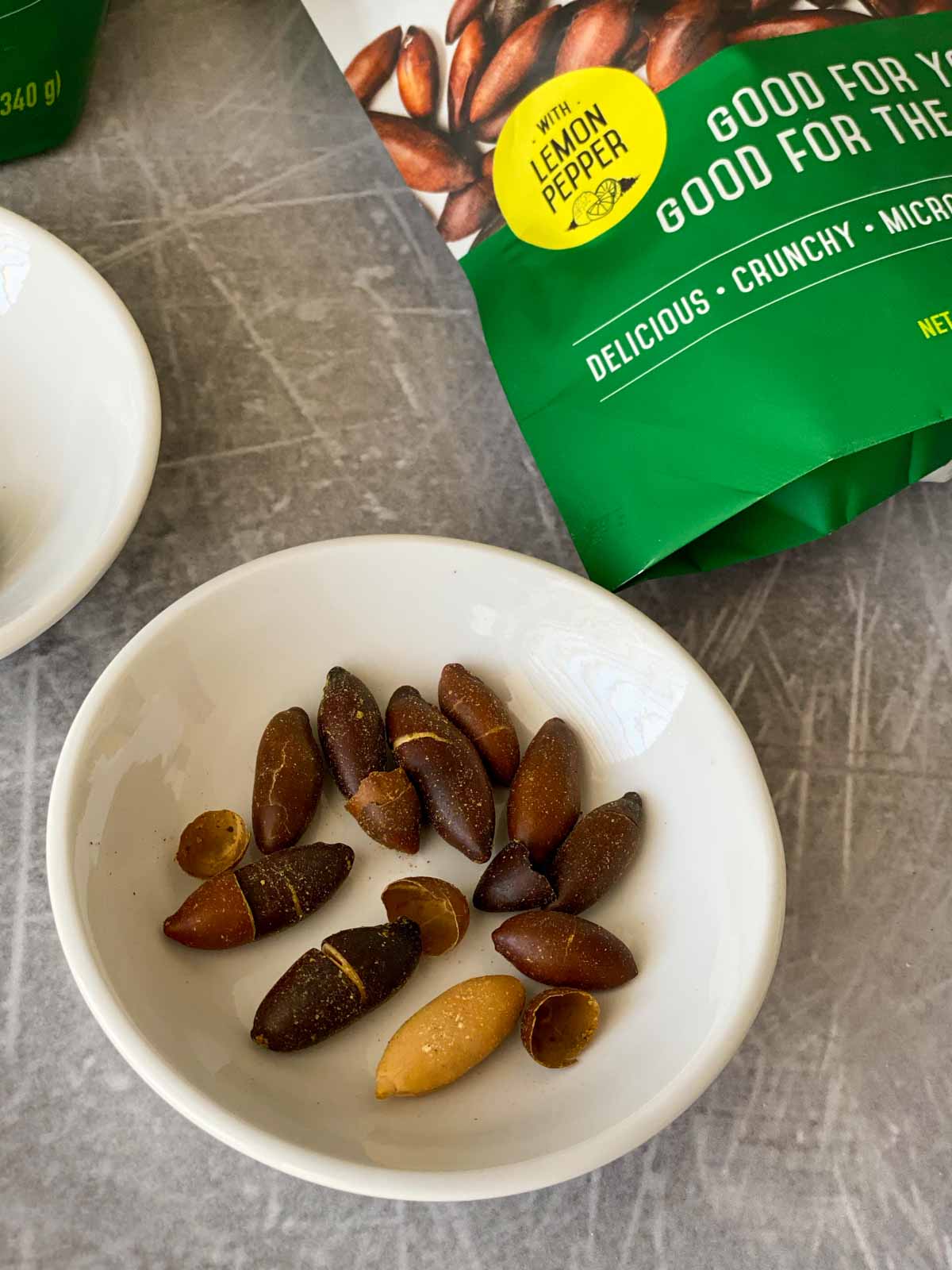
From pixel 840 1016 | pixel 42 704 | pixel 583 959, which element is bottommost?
pixel 840 1016

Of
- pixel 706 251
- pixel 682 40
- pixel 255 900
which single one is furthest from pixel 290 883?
pixel 682 40

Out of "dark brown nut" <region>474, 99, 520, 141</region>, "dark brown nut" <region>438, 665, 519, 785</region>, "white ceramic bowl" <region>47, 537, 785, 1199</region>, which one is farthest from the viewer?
"dark brown nut" <region>474, 99, 520, 141</region>

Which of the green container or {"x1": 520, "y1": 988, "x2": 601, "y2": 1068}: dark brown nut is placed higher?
the green container

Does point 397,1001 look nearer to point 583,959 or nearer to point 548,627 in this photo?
point 583,959

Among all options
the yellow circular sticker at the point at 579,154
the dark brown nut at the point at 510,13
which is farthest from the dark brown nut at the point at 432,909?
the dark brown nut at the point at 510,13

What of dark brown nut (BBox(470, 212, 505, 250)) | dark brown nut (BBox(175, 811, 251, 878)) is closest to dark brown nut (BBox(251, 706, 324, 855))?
dark brown nut (BBox(175, 811, 251, 878))

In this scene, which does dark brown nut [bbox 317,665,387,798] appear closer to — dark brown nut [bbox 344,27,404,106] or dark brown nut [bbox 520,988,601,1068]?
dark brown nut [bbox 520,988,601,1068]

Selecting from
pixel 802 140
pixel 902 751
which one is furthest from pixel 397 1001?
pixel 802 140
